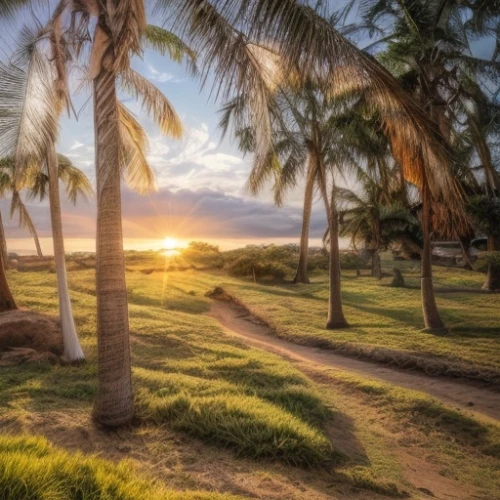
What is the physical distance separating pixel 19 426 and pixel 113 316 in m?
1.89

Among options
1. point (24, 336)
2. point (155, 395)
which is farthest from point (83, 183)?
point (155, 395)

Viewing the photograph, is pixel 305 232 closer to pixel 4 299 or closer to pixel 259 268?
pixel 259 268

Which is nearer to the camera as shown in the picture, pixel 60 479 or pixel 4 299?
pixel 60 479

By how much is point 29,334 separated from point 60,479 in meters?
7.98

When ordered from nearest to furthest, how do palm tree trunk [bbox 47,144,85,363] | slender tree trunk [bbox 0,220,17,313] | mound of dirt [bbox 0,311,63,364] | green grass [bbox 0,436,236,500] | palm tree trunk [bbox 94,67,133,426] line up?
1. green grass [bbox 0,436,236,500]
2. palm tree trunk [bbox 94,67,133,426]
3. palm tree trunk [bbox 47,144,85,363]
4. mound of dirt [bbox 0,311,63,364]
5. slender tree trunk [bbox 0,220,17,313]

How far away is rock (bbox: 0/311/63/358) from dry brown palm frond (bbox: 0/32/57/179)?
4674mm

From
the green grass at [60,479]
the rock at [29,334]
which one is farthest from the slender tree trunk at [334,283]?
the green grass at [60,479]

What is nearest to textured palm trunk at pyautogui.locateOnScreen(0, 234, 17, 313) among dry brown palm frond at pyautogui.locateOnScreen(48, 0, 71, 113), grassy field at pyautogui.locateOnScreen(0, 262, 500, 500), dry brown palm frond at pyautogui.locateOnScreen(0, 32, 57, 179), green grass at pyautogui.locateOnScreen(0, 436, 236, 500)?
grassy field at pyautogui.locateOnScreen(0, 262, 500, 500)

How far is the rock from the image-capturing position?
1005 centimetres

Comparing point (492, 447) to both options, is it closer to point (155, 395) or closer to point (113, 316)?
point (155, 395)

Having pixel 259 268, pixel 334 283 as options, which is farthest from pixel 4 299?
pixel 259 268

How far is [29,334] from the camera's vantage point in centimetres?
1032

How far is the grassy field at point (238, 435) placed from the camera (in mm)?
4043

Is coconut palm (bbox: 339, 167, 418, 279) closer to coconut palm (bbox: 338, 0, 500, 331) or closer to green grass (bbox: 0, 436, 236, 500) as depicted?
coconut palm (bbox: 338, 0, 500, 331)
